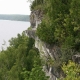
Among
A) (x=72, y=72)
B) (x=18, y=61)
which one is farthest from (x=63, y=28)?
(x=18, y=61)

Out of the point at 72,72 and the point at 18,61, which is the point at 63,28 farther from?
the point at 18,61

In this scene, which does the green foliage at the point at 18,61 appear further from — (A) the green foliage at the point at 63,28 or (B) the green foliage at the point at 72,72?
(B) the green foliage at the point at 72,72

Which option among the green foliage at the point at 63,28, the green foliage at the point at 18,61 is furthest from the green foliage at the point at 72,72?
the green foliage at the point at 18,61

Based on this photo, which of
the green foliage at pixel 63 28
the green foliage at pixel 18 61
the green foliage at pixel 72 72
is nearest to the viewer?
the green foliage at pixel 72 72

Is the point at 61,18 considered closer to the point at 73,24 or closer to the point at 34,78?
the point at 73,24

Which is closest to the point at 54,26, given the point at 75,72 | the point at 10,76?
the point at 75,72

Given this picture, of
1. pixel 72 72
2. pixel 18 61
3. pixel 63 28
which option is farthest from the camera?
pixel 18 61

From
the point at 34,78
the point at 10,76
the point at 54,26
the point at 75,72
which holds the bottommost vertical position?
the point at 10,76

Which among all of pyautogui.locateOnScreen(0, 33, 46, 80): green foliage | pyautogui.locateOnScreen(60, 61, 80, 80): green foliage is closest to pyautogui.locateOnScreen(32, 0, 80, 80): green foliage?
pyautogui.locateOnScreen(60, 61, 80, 80): green foliage

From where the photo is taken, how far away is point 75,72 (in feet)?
41.6

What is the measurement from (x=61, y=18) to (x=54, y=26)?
0.81 m

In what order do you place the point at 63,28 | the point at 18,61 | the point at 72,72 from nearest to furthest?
1. the point at 72,72
2. the point at 63,28
3. the point at 18,61

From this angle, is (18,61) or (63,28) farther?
(18,61)

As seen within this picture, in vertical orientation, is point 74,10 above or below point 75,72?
above
